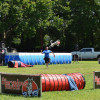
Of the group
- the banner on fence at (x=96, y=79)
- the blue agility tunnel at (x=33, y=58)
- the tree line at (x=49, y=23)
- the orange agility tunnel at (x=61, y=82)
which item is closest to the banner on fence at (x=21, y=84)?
the orange agility tunnel at (x=61, y=82)

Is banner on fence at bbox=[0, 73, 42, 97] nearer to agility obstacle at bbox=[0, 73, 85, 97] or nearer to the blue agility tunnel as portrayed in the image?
agility obstacle at bbox=[0, 73, 85, 97]

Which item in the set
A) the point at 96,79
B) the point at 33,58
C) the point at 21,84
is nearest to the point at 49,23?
the point at 33,58

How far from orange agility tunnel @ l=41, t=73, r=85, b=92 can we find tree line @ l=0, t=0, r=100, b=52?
28838 millimetres

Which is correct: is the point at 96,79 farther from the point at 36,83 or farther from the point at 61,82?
the point at 36,83

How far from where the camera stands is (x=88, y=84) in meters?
12.9

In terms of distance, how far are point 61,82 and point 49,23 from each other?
106 ft

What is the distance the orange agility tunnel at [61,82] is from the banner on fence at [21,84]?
41.0 inches

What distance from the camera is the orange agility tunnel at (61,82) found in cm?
1066

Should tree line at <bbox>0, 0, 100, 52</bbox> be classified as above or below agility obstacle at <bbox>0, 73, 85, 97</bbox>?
above

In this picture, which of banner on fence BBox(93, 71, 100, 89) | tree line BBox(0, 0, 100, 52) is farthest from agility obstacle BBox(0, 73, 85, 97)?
tree line BBox(0, 0, 100, 52)

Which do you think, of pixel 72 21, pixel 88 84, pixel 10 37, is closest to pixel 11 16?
pixel 10 37

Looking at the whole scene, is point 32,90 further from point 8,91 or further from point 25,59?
point 25,59

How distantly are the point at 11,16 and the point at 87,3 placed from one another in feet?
48.3

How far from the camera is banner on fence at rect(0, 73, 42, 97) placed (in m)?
9.50
